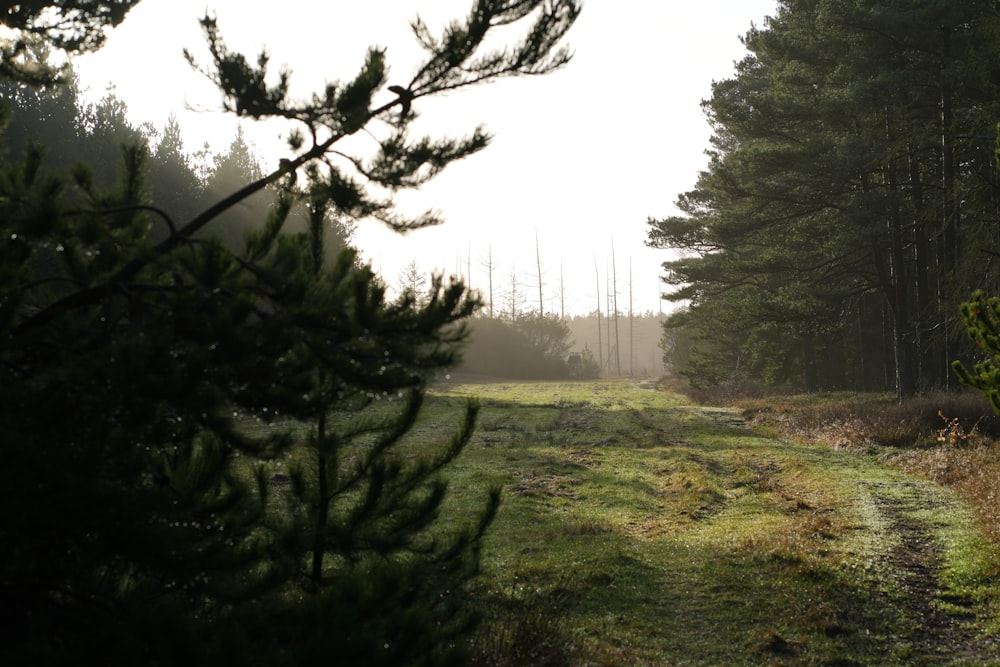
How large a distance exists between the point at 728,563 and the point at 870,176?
18.1m

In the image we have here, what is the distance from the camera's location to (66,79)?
30.1ft

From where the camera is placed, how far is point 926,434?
15.8 meters

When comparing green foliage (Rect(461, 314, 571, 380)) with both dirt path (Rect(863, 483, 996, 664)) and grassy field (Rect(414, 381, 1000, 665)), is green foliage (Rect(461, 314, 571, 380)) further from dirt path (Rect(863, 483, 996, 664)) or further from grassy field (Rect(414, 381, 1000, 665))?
dirt path (Rect(863, 483, 996, 664))

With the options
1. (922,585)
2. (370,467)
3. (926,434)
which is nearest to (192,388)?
(370,467)

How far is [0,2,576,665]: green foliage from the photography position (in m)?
2.82

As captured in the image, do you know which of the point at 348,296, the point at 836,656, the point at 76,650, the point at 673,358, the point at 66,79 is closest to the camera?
the point at 76,650

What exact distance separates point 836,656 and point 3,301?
680cm

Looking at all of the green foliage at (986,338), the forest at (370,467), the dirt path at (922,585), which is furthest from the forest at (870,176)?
the green foliage at (986,338)

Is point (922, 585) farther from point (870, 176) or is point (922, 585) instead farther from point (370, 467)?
point (870, 176)

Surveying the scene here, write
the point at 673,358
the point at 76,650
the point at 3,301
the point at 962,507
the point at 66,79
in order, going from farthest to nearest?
the point at 673,358, the point at 962,507, the point at 66,79, the point at 3,301, the point at 76,650

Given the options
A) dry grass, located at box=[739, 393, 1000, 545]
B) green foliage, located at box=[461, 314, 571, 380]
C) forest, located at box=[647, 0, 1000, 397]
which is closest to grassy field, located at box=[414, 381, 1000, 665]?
dry grass, located at box=[739, 393, 1000, 545]

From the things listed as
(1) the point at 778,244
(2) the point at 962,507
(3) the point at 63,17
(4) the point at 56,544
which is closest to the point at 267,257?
(4) the point at 56,544

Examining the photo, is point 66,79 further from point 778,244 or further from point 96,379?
point 778,244

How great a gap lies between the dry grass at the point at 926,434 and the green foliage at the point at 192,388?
850cm
